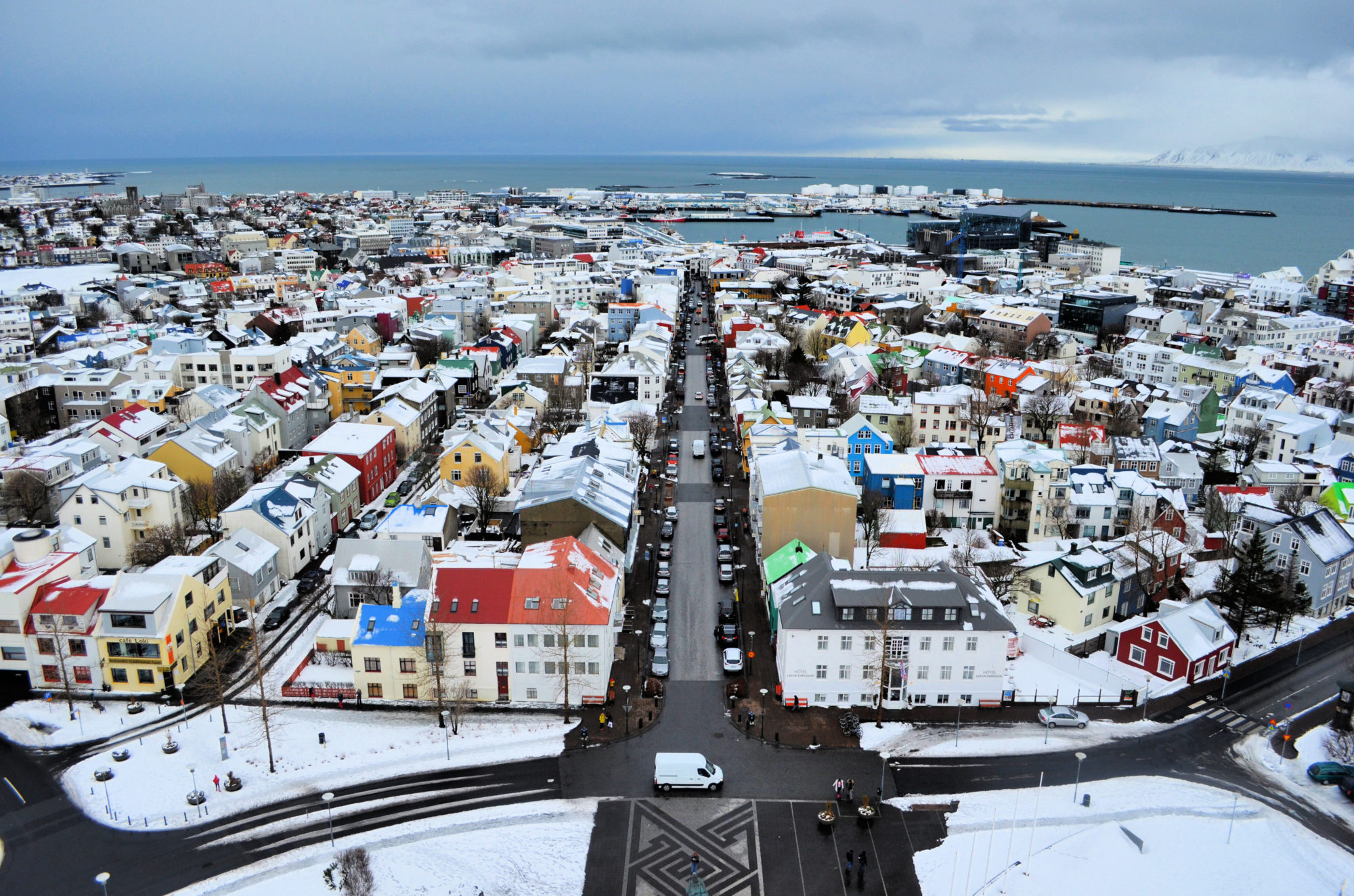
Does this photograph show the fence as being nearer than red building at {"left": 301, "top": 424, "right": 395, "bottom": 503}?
Yes

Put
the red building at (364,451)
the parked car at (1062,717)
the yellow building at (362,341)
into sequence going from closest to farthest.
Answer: the parked car at (1062,717), the red building at (364,451), the yellow building at (362,341)

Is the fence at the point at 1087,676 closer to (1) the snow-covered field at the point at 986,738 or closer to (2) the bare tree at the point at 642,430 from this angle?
(1) the snow-covered field at the point at 986,738

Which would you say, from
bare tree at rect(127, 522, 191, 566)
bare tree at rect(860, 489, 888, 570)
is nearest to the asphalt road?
bare tree at rect(860, 489, 888, 570)

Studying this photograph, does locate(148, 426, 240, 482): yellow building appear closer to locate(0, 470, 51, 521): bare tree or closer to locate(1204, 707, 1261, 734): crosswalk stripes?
locate(0, 470, 51, 521): bare tree

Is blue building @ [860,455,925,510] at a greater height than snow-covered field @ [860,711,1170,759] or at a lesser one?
greater

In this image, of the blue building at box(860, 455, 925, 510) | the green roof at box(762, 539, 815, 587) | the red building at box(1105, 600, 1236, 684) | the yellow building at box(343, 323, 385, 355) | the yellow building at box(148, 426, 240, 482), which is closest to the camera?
the red building at box(1105, 600, 1236, 684)

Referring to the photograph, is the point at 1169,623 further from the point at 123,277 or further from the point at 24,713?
the point at 123,277

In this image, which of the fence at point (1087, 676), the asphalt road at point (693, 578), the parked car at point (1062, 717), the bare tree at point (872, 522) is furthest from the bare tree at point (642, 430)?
the parked car at point (1062, 717)

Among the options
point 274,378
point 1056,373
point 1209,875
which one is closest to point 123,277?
point 274,378
